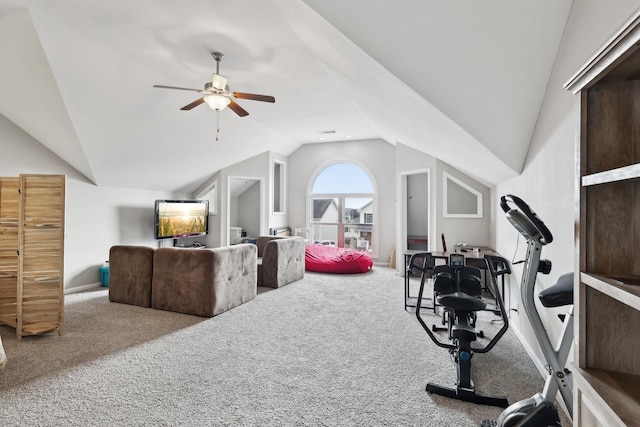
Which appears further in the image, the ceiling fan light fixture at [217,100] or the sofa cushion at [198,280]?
the sofa cushion at [198,280]

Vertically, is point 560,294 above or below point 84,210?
below

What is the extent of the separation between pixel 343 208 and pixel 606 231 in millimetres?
A: 6744

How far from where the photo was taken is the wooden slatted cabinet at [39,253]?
2.94 metres

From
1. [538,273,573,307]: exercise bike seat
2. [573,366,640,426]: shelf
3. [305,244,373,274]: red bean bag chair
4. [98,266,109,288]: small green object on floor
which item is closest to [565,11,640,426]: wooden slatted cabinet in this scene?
[573,366,640,426]: shelf

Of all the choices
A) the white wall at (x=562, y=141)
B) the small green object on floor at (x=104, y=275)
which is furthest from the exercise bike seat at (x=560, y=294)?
the small green object on floor at (x=104, y=275)

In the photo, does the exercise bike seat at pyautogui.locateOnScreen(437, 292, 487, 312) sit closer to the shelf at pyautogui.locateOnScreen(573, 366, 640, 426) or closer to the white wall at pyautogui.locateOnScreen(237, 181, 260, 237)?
the shelf at pyautogui.locateOnScreen(573, 366, 640, 426)

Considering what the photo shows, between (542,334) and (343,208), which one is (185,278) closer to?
(542,334)

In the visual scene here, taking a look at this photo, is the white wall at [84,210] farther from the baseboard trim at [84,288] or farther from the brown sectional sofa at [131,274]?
the brown sectional sofa at [131,274]

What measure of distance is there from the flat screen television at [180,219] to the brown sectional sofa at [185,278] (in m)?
1.76

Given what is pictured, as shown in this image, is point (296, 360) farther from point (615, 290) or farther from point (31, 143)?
point (31, 143)

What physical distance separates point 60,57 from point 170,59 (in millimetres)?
957

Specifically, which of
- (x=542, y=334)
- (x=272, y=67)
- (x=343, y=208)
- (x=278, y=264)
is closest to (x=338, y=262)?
(x=278, y=264)

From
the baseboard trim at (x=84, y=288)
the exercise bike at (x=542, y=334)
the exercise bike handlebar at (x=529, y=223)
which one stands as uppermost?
the exercise bike handlebar at (x=529, y=223)

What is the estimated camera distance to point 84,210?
488 centimetres
